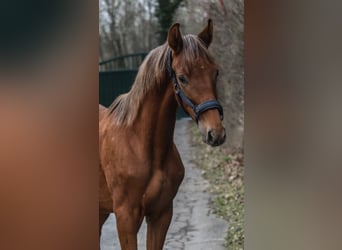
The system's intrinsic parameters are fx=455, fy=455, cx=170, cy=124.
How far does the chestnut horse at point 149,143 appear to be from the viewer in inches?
54.6

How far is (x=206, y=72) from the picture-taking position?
137 cm

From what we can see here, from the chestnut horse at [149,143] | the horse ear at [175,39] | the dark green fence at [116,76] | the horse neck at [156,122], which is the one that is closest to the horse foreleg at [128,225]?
the chestnut horse at [149,143]

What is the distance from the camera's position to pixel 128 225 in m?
1.42

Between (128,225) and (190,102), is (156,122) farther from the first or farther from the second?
(128,225)

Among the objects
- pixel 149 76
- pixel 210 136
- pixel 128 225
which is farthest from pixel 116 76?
pixel 128 225

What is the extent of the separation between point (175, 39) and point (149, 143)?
332 mm

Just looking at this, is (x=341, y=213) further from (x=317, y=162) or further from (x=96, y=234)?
(x=96, y=234)

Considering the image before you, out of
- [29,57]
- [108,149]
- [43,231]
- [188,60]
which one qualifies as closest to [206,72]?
[188,60]

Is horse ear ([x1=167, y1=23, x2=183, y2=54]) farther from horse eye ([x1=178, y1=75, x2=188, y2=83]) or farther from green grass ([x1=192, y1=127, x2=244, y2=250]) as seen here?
green grass ([x1=192, y1=127, x2=244, y2=250])

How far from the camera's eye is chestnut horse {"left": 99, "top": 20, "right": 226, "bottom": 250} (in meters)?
1.39

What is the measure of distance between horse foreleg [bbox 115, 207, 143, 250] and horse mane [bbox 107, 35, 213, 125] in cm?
28

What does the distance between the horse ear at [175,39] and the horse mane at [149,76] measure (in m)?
0.02

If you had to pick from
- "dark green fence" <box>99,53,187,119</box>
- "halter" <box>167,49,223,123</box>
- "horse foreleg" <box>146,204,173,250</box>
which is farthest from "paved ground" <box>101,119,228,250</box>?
"dark green fence" <box>99,53,187,119</box>

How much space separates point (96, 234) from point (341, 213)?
0.75 meters
